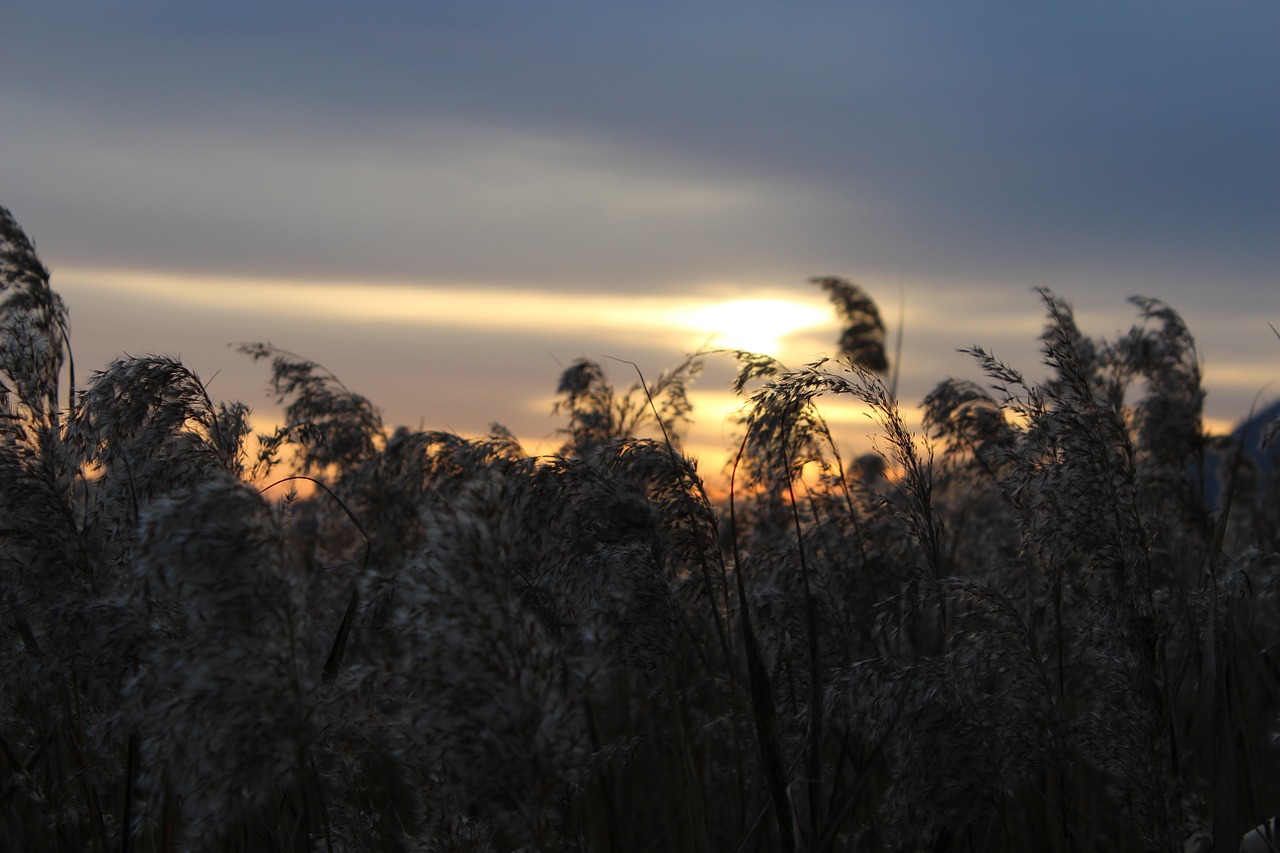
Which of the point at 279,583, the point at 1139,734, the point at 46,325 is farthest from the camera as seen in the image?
the point at 46,325

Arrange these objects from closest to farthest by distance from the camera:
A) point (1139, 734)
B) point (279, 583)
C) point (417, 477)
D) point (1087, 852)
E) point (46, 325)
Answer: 1. point (279, 583)
2. point (1139, 734)
3. point (1087, 852)
4. point (46, 325)
5. point (417, 477)

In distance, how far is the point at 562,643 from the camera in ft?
10.4

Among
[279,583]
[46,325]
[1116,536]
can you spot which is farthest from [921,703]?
[46,325]

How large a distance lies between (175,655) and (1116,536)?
261 cm

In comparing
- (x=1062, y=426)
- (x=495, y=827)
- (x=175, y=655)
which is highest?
(x=1062, y=426)

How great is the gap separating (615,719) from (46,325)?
4.25m

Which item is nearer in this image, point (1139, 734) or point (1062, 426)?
point (1139, 734)

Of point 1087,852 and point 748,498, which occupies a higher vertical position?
point 748,498

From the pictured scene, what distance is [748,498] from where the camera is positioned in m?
7.56

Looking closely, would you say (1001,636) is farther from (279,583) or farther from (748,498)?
(748,498)

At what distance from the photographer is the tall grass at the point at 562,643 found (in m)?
2.21

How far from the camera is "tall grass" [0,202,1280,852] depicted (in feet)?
7.25

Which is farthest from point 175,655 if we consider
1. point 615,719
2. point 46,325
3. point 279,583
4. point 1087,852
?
point 615,719

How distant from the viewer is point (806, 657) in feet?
13.3
